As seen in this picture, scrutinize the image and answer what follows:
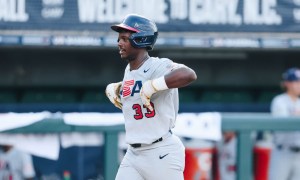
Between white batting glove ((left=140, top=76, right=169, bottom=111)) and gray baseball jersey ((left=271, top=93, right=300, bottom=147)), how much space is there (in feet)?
6.93

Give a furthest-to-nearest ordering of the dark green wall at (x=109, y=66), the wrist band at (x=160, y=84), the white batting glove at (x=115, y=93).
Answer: the dark green wall at (x=109, y=66), the white batting glove at (x=115, y=93), the wrist band at (x=160, y=84)

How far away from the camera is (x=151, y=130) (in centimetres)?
427

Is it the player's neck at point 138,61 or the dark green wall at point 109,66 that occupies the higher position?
the player's neck at point 138,61

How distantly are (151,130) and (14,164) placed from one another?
5.48 ft

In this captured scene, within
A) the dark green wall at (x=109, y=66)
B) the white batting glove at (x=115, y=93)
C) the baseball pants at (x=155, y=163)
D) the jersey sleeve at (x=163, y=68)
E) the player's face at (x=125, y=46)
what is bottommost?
the dark green wall at (x=109, y=66)

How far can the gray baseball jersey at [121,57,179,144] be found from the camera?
4270 mm

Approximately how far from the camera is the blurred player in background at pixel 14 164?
5.59m

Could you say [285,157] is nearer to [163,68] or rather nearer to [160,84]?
[163,68]

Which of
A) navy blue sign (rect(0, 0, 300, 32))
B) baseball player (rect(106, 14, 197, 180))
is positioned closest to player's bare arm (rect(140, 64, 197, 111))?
baseball player (rect(106, 14, 197, 180))

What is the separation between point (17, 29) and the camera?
829cm

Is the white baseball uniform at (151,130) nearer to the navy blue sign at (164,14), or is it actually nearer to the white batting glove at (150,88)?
the white batting glove at (150,88)

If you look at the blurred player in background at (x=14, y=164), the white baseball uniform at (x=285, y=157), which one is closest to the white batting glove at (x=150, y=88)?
the blurred player in background at (x=14, y=164)

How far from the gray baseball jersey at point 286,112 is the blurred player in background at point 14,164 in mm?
1812

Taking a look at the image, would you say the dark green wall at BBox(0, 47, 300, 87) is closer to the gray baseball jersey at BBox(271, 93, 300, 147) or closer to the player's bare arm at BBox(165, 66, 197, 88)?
the gray baseball jersey at BBox(271, 93, 300, 147)
